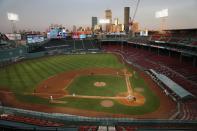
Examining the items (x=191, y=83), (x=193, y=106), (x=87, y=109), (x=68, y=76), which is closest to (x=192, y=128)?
(x=193, y=106)

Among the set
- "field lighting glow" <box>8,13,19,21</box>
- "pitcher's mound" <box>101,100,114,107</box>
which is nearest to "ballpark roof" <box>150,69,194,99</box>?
"pitcher's mound" <box>101,100,114,107</box>

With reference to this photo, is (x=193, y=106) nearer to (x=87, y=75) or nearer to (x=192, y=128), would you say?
(x=192, y=128)

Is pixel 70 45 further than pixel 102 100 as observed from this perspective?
Yes

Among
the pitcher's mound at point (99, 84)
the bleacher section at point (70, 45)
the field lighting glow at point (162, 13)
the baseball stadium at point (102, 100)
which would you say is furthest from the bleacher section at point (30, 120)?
the field lighting glow at point (162, 13)

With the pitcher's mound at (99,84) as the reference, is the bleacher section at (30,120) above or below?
above

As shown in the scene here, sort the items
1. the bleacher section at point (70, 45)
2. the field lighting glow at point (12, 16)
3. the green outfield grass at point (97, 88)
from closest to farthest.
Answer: the green outfield grass at point (97, 88) → the field lighting glow at point (12, 16) → the bleacher section at point (70, 45)

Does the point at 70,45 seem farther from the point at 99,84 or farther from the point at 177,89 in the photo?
the point at 177,89

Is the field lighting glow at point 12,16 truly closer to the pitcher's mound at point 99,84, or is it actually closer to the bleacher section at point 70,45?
the bleacher section at point 70,45

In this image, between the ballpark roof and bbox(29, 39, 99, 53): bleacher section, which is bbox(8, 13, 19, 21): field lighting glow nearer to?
bbox(29, 39, 99, 53): bleacher section

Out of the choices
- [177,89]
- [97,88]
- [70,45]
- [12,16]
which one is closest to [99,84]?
[97,88]
